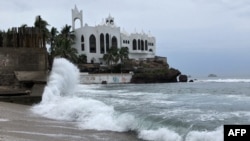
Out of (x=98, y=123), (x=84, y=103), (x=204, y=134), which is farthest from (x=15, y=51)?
(x=204, y=134)

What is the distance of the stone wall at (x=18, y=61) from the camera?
22.5m

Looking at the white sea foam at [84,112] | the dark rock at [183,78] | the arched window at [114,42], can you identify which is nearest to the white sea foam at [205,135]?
the white sea foam at [84,112]

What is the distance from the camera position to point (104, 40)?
9638 cm

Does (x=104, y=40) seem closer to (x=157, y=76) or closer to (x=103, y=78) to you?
(x=157, y=76)

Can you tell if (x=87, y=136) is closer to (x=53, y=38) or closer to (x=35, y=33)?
(x=35, y=33)

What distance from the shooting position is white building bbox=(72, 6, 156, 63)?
9288cm

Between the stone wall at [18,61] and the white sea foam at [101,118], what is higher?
the stone wall at [18,61]

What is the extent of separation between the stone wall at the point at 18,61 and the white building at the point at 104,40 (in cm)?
6853

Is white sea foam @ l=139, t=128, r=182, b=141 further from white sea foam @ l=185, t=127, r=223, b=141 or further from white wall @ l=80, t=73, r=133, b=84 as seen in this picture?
white wall @ l=80, t=73, r=133, b=84

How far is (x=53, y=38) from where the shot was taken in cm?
7412

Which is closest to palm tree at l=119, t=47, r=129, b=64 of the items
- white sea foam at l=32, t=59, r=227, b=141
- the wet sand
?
white sea foam at l=32, t=59, r=227, b=141

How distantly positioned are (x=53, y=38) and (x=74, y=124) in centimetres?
6353

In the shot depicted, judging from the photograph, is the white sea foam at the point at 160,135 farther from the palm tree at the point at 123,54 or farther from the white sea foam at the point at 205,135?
the palm tree at the point at 123,54

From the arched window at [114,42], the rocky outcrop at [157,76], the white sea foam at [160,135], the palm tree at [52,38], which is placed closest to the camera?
the white sea foam at [160,135]
